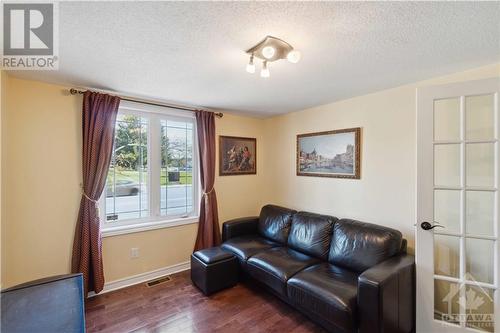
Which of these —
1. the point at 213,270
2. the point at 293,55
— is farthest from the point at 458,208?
the point at 213,270

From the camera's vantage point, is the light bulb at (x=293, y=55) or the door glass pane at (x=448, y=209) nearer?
the light bulb at (x=293, y=55)

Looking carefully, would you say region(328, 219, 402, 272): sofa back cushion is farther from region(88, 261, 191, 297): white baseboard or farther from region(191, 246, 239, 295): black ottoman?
region(88, 261, 191, 297): white baseboard

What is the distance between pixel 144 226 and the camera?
2.85 meters

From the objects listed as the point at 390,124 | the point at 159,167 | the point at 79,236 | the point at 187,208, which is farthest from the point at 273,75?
the point at 79,236

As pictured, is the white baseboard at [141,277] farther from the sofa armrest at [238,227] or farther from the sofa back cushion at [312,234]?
the sofa back cushion at [312,234]

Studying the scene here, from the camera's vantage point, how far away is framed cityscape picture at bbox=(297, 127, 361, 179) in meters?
2.77

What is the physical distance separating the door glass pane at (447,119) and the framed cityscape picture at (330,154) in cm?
88

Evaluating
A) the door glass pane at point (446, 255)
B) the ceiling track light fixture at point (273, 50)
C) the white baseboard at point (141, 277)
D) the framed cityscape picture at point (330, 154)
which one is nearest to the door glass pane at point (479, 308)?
the door glass pane at point (446, 255)

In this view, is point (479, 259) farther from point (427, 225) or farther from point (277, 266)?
point (277, 266)

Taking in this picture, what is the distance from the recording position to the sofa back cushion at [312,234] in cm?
260

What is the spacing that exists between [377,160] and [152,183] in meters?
2.76

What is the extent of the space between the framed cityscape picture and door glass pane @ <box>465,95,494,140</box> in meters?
1.04

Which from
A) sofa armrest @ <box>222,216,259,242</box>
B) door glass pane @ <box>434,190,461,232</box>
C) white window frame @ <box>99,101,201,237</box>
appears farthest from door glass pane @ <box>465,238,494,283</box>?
white window frame @ <box>99,101,201,237</box>

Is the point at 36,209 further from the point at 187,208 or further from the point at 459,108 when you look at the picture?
the point at 459,108
